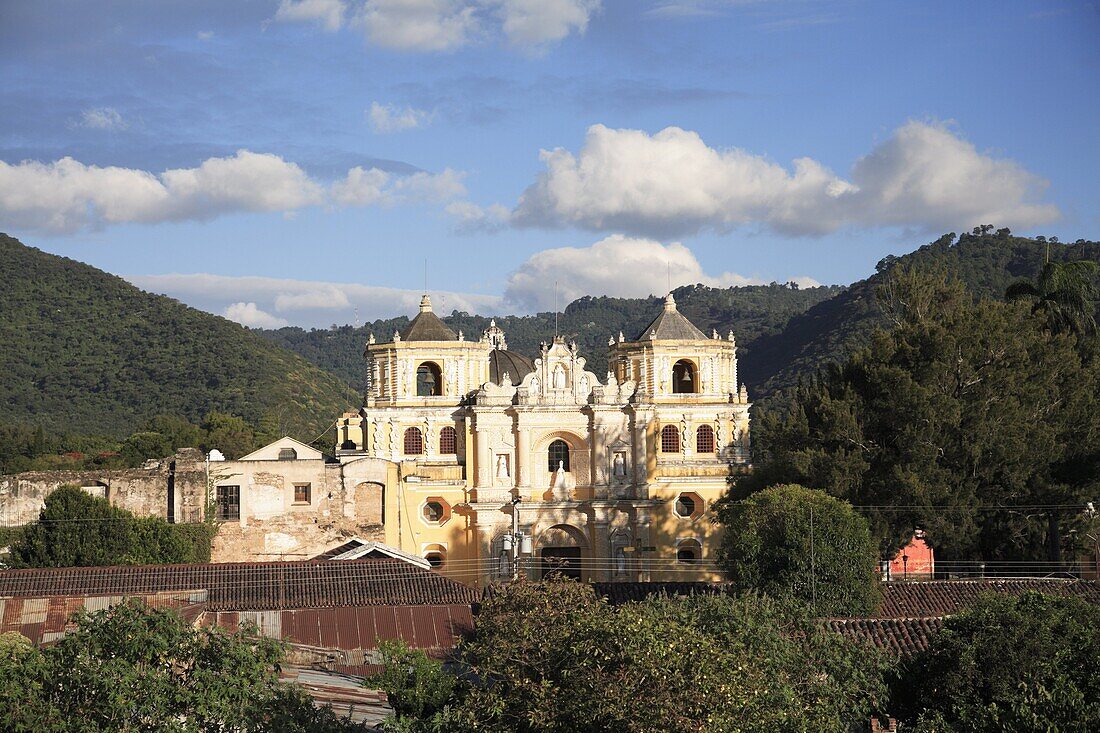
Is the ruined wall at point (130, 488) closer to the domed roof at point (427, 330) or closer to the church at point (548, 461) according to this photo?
the church at point (548, 461)

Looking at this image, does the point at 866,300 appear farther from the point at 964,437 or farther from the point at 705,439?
the point at 964,437

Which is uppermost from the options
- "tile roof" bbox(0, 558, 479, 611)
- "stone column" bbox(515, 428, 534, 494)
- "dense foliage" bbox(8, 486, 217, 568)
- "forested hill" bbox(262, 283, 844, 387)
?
"forested hill" bbox(262, 283, 844, 387)

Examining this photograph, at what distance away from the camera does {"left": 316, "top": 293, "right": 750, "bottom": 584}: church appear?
50.6 metres

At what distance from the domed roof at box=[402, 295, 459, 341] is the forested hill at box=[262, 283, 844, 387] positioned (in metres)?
88.0

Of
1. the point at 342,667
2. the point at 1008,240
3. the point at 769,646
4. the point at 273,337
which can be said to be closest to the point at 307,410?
the point at 1008,240

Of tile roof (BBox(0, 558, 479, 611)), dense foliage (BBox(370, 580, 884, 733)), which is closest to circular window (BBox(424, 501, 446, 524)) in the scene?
tile roof (BBox(0, 558, 479, 611))

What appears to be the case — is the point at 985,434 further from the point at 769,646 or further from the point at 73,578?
the point at 73,578

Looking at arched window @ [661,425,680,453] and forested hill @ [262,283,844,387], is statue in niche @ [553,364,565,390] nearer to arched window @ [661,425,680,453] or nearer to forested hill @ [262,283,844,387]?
arched window @ [661,425,680,453]

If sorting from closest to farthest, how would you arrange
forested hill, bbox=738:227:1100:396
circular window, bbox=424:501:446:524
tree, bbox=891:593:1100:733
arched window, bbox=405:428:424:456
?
tree, bbox=891:593:1100:733, circular window, bbox=424:501:446:524, arched window, bbox=405:428:424:456, forested hill, bbox=738:227:1100:396

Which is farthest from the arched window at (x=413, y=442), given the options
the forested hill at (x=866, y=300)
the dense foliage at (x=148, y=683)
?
the forested hill at (x=866, y=300)

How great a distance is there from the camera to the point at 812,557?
35.5 meters

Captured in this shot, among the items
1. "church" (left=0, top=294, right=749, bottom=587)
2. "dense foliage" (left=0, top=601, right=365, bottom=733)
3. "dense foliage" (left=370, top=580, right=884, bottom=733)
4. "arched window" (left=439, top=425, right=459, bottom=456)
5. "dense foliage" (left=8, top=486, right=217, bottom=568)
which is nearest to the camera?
"dense foliage" (left=0, top=601, right=365, bottom=733)

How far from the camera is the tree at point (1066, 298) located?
50.5 m

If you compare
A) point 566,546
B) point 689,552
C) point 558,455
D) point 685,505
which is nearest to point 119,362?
point 558,455
